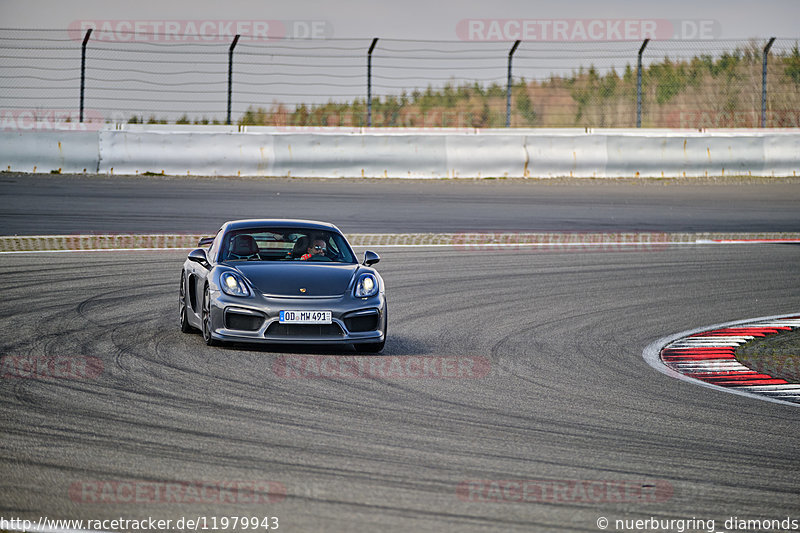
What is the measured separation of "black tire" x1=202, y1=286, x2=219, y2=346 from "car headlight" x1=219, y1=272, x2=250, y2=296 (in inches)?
6.4

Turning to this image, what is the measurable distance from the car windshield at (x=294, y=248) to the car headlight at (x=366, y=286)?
67 centimetres

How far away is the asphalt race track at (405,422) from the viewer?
544 centimetres

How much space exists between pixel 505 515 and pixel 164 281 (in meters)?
9.16

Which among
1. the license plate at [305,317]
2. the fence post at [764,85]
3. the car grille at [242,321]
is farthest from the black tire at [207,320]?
the fence post at [764,85]

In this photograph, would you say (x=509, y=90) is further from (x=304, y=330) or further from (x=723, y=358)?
(x=304, y=330)

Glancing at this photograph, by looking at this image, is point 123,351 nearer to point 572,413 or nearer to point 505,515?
point 572,413

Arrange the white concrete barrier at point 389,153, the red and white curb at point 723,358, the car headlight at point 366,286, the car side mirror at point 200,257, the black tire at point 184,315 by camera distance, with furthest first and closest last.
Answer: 1. the white concrete barrier at point 389,153
2. the black tire at point 184,315
3. the car side mirror at point 200,257
4. the car headlight at point 366,286
5. the red and white curb at point 723,358

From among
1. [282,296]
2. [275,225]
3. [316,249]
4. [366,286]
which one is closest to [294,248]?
[316,249]

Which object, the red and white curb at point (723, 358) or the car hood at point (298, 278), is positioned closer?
the red and white curb at point (723, 358)

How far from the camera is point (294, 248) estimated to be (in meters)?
10.8

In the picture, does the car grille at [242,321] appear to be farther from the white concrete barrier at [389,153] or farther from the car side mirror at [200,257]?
the white concrete barrier at [389,153]

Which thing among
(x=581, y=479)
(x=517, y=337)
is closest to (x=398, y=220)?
(x=517, y=337)

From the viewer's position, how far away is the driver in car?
10711 mm

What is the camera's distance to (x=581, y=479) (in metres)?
5.94
